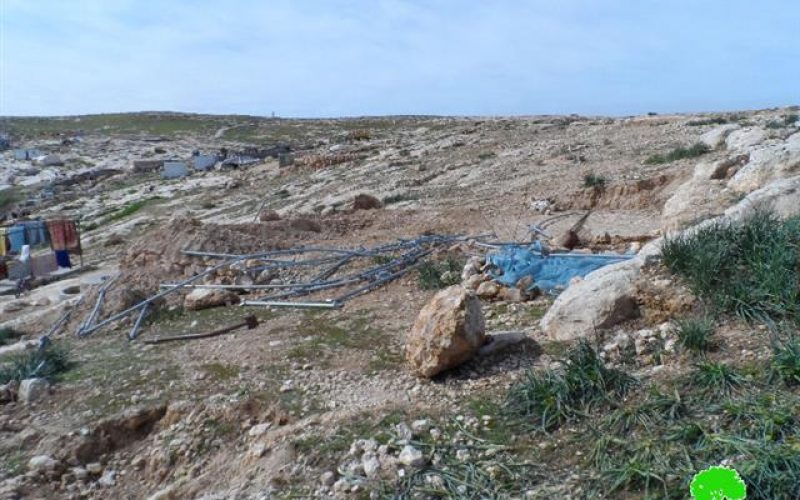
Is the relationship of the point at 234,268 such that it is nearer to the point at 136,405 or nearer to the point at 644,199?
the point at 136,405

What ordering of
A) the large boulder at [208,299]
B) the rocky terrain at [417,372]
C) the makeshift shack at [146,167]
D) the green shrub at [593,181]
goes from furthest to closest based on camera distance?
1. the makeshift shack at [146,167]
2. the green shrub at [593,181]
3. the large boulder at [208,299]
4. the rocky terrain at [417,372]

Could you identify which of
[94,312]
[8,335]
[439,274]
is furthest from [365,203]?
[8,335]

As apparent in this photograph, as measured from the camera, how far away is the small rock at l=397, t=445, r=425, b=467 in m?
3.63

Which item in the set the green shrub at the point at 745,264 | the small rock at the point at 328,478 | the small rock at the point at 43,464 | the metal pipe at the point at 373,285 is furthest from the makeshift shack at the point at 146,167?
the small rock at the point at 328,478

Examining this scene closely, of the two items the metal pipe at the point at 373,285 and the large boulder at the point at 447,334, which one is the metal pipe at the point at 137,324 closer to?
the metal pipe at the point at 373,285

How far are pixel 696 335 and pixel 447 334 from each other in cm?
151

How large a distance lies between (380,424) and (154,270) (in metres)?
5.37

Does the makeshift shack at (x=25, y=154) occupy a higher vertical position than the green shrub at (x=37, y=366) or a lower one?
lower

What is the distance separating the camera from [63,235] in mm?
12766

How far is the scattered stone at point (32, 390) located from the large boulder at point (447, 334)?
299cm

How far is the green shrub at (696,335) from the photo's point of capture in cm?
420

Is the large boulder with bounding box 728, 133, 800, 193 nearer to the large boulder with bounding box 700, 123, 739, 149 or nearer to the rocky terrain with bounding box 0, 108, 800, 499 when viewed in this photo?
the rocky terrain with bounding box 0, 108, 800, 499

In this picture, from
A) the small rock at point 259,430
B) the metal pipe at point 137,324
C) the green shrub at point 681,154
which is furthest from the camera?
the green shrub at point 681,154

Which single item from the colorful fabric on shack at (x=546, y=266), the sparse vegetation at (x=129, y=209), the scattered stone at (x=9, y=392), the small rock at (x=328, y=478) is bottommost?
the sparse vegetation at (x=129, y=209)
